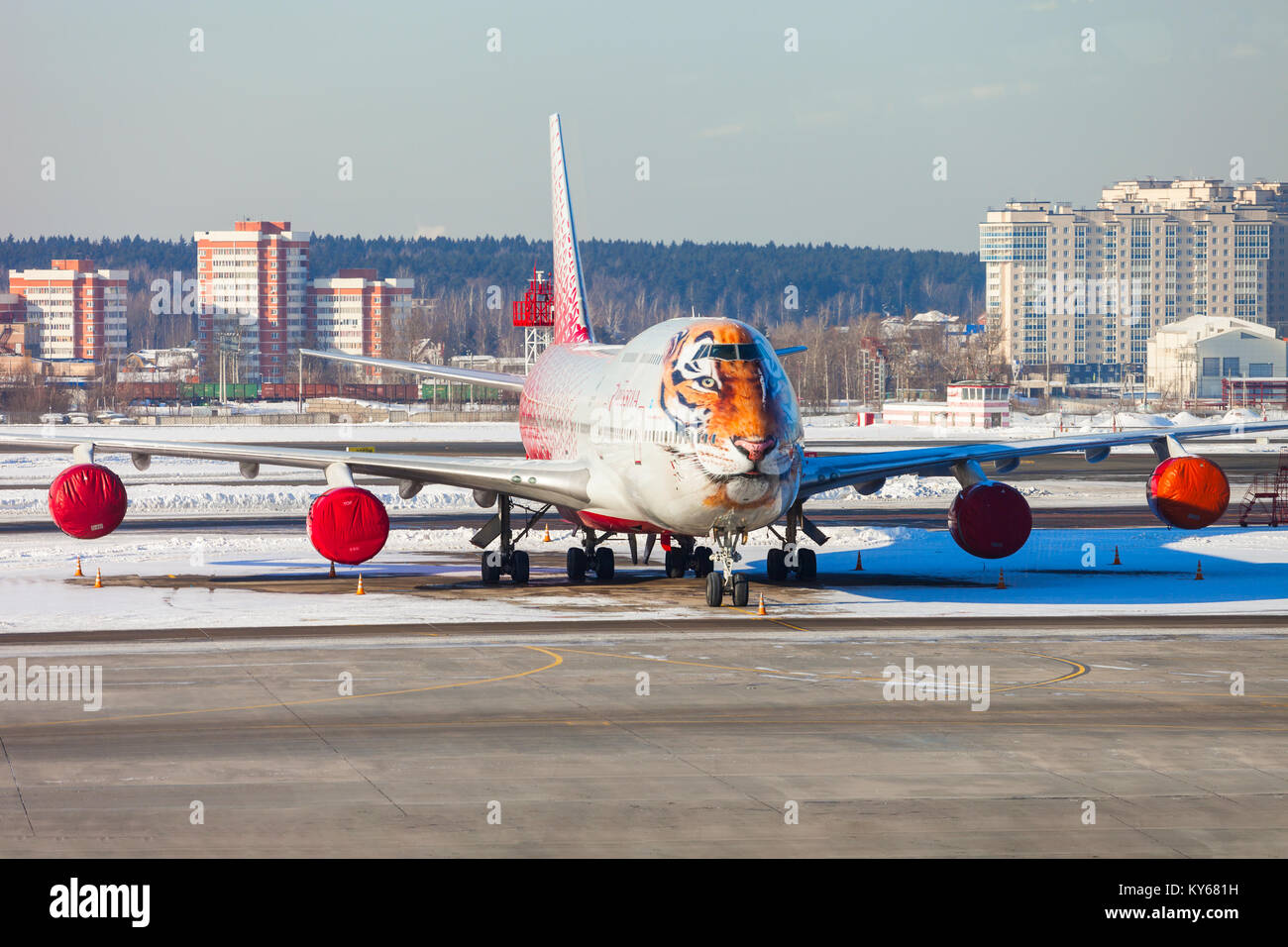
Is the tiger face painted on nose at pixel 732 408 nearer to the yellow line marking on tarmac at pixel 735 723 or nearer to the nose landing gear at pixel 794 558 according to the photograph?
the nose landing gear at pixel 794 558

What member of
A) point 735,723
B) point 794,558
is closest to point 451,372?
point 794,558

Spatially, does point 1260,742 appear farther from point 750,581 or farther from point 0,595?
point 0,595

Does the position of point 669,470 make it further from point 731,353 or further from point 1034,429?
point 1034,429

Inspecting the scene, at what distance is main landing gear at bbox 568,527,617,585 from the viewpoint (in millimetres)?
42156

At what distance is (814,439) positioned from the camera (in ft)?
378

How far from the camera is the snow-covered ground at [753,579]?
1420 inches

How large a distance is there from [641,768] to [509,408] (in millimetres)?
154841

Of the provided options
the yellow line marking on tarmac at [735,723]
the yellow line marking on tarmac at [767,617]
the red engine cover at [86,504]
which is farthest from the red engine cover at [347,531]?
the yellow line marking on tarmac at [735,723]

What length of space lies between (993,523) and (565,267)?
1866 cm

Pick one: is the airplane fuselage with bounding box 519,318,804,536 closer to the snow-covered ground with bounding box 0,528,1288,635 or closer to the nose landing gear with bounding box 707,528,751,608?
the nose landing gear with bounding box 707,528,751,608

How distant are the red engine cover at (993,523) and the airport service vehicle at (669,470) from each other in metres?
0.04

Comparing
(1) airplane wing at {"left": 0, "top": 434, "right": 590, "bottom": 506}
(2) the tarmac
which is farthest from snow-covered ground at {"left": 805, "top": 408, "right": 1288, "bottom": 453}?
(2) the tarmac
